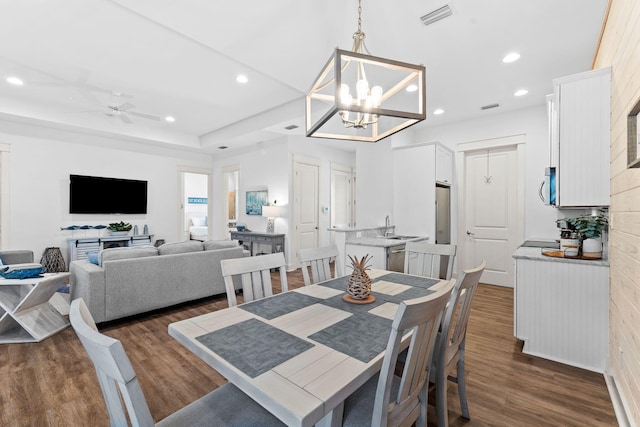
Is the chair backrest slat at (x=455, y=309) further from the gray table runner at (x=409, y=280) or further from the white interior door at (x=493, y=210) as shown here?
the white interior door at (x=493, y=210)

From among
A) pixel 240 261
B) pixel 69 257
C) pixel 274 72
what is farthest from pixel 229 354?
pixel 69 257

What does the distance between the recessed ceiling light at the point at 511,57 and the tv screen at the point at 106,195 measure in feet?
22.1

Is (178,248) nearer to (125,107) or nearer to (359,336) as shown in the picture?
(125,107)

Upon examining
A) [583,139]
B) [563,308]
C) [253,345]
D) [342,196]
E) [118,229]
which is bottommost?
[563,308]

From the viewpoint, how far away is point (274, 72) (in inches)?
133

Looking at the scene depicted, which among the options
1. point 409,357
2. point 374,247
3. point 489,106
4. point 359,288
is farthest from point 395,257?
point 409,357

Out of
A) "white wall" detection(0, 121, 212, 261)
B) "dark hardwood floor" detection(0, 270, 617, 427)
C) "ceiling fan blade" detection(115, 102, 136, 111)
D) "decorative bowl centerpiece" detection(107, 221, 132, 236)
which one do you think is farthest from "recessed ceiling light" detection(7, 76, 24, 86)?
"dark hardwood floor" detection(0, 270, 617, 427)

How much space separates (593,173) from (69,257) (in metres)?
7.44

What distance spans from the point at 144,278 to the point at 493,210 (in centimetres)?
498

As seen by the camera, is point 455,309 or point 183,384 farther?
point 183,384

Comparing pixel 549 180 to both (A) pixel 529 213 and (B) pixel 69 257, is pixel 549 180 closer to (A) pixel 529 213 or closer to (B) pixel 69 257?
(A) pixel 529 213

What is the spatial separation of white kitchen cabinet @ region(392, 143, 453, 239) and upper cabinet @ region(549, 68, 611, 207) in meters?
1.98

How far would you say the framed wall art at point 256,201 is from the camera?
6367 mm

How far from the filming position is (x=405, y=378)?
1.14 meters
